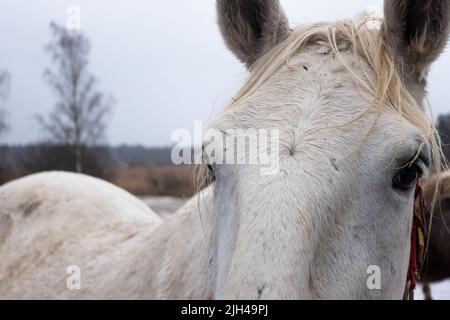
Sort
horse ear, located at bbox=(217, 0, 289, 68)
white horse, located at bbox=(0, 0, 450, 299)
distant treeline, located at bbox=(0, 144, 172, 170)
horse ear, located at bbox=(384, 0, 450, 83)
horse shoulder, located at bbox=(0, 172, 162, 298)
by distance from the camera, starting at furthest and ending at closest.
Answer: distant treeline, located at bbox=(0, 144, 172, 170) < horse shoulder, located at bbox=(0, 172, 162, 298) < horse ear, located at bbox=(217, 0, 289, 68) < horse ear, located at bbox=(384, 0, 450, 83) < white horse, located at bbox=(0, 0, 450, 299)

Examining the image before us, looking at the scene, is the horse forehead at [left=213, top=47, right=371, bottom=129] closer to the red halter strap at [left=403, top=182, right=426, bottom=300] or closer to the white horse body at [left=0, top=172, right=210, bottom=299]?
the red halter strap at [left=403, top=182, right=426, bottom=300]

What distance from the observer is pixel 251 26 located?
88.7 inches

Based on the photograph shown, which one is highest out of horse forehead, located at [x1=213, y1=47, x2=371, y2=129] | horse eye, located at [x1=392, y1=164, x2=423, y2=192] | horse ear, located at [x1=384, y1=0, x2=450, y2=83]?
horse ear, located at [x1=384, y1=0, x2=450, y2=83]

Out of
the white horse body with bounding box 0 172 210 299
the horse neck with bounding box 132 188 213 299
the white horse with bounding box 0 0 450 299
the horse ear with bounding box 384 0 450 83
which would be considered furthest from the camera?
the white horse body with bounding box 0 172 210 299

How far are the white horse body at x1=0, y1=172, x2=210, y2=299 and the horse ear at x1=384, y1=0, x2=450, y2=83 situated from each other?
1.23 m

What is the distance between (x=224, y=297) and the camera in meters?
1.43

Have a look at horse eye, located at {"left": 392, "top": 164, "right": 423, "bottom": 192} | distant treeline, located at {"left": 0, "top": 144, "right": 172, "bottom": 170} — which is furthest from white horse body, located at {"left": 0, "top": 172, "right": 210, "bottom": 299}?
distant treeline, located at {"left": 0, "top": 144, "right": 172, "bottom": 170}

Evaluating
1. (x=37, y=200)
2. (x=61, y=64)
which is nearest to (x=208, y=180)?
(x=37, y=200)

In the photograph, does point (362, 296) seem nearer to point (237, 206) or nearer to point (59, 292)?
point (237, 206)

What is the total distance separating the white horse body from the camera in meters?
2.51

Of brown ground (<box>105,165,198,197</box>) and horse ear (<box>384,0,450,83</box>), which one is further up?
horse ear (<box>384,0,450,83</box>)

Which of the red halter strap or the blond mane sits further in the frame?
the red halter strap

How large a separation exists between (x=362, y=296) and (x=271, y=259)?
0.42m

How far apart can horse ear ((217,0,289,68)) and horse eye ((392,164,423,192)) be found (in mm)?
867
